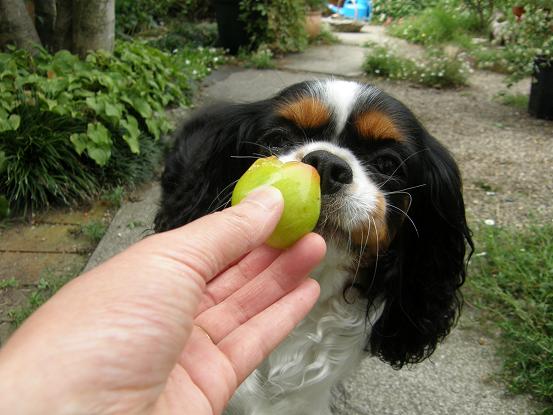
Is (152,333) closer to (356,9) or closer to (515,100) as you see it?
(515,100)

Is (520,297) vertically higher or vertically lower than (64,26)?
lower

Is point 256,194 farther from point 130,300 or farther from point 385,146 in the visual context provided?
point 385,146

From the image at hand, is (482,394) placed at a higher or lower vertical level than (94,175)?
lower

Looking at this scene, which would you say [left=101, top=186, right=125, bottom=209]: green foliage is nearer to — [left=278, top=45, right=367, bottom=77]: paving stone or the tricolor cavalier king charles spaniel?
the tricolor cavalier king charles spaniel

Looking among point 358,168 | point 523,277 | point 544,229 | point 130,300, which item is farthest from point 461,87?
point 130,300

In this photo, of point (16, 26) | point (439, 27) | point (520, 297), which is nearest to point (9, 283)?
point (16, 26)

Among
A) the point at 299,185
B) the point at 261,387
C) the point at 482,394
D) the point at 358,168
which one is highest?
the point at 299,185
